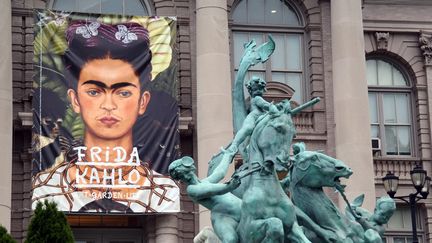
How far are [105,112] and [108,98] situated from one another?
489 mm

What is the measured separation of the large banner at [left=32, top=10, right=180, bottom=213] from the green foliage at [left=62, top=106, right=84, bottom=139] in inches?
1.3

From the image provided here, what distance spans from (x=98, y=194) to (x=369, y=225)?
1868 centimetres

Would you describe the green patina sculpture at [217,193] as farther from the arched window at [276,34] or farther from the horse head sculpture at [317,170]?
the arched window at [276,34]

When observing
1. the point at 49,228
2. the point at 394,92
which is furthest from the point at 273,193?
the point at 394,92

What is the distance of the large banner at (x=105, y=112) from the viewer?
32.3 m

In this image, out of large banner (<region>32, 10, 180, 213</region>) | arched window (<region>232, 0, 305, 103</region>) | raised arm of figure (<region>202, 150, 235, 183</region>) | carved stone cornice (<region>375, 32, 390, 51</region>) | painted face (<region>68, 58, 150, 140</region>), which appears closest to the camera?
raised arm of figure (<region>202, 150, 235, 183</region>)

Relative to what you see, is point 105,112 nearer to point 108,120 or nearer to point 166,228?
point 108,120

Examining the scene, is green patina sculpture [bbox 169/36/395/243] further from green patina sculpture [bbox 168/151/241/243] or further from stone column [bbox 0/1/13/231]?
stone column [bbox 0/1/13/231]

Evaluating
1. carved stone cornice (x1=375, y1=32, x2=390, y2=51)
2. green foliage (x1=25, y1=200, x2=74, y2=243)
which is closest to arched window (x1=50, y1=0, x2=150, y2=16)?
carved stone cornice (x1=375, y1=32, x2=390, y2=51)

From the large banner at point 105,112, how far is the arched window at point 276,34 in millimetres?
4112

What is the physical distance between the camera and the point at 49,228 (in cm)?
1814

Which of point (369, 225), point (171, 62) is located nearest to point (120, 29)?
point (171, 62)

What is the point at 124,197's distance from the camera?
32.4 meters

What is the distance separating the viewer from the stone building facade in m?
33.5
